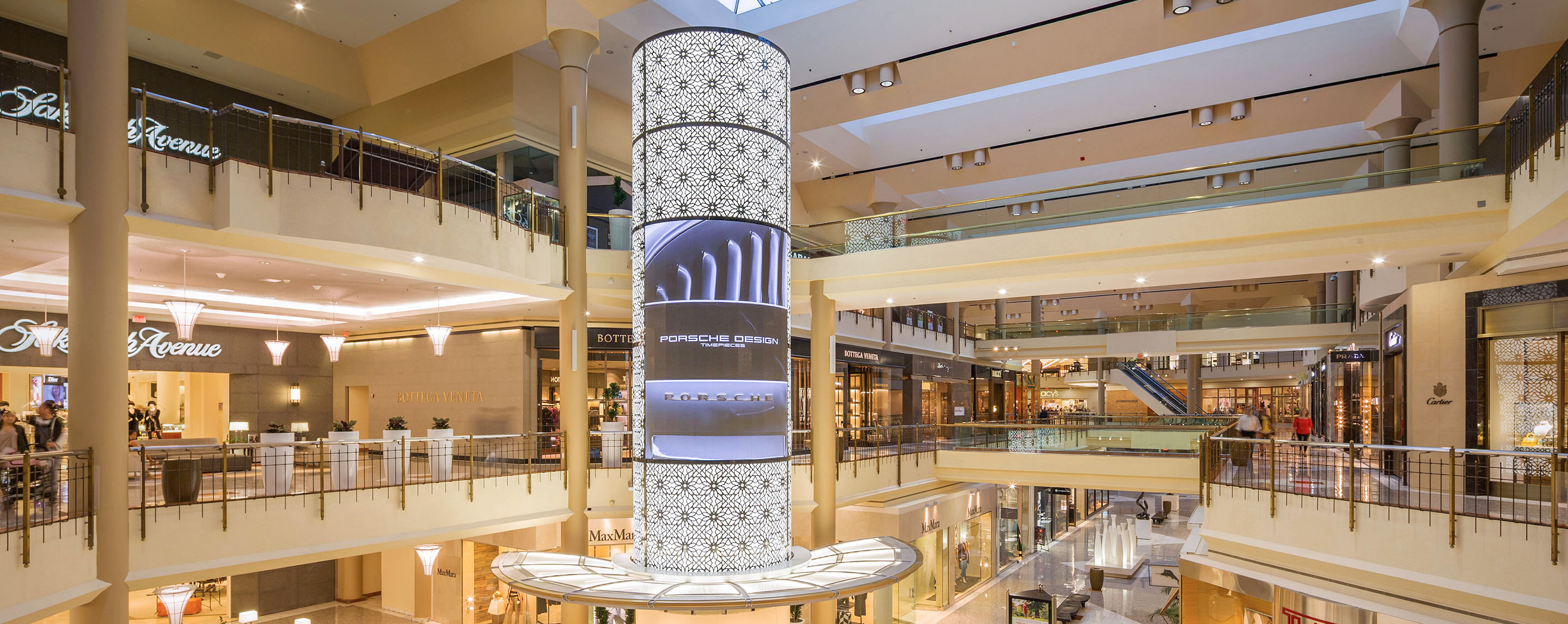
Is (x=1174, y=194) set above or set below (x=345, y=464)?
above

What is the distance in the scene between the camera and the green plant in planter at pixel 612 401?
51.8ft

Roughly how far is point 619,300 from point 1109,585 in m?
13.4

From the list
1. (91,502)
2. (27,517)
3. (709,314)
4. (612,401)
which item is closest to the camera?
(27,517)

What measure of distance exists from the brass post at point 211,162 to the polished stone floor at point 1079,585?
46.8ft

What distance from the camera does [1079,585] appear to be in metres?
19.6

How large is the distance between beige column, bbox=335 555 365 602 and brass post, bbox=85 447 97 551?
998cm

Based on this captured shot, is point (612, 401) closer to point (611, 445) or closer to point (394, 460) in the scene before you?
point (611, 445)

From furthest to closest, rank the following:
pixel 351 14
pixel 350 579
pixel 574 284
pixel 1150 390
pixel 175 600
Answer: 1. pixel 1150 390
2. pixel 350 579
3. pixel 351 14
4. pixel 574 284
5. pixel 175 600

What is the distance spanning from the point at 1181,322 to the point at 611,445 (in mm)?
18798

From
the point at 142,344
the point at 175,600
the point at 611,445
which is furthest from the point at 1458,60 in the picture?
the point at 142,344

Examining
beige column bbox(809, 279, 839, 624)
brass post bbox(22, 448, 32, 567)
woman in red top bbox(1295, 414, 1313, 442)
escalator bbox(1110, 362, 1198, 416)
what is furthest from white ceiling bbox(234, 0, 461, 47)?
escalator bbox(1110, 362, 1198, 416)

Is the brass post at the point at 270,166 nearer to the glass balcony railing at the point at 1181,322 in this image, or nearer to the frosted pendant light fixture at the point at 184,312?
the frosted pendant light fixture at the point at 184,312

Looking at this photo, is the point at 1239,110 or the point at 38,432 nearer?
the point at 38,432

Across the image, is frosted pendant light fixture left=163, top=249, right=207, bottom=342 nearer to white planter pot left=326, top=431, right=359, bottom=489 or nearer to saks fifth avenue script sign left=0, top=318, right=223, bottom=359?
white planter pot left=326, top=431, right=359, bottom=489
